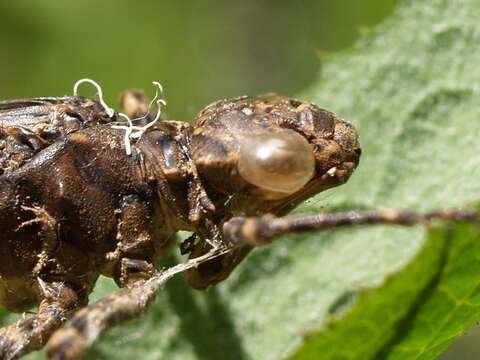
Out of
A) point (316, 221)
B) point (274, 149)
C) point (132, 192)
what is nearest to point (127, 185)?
point (132, 192)

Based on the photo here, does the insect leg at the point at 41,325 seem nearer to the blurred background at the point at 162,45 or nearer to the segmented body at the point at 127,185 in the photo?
the segmented body at the point at 127,185

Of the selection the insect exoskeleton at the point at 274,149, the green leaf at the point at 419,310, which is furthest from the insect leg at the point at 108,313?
the green leaf at the point at 419,310

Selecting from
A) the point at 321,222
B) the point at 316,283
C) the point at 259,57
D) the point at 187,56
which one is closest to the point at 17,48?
the point at 187,56

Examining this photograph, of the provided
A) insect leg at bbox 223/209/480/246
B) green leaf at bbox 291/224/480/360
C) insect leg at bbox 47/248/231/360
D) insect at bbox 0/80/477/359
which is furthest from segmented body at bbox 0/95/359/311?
green leaf at bbox 291/224/480/360

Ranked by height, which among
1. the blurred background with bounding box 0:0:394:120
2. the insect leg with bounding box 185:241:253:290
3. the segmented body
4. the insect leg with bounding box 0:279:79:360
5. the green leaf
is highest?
the blurred background with bounding box 0:0:394:120

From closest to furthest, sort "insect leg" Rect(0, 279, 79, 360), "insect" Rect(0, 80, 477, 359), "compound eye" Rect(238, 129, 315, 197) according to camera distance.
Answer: "compound eye" Rect(238, 129, 315, 197) → "insect" Rect(0, 80, 477, 359) → "insect leg" Rect(0, 279, 79, 360)

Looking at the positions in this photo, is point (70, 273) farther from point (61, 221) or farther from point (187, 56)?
point (187, 56)

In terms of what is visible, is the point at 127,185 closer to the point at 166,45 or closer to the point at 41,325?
the point at 41,325

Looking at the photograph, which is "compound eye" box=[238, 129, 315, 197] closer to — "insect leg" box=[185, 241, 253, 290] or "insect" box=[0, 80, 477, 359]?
"insect" box=[0, 80, 477, 359]
